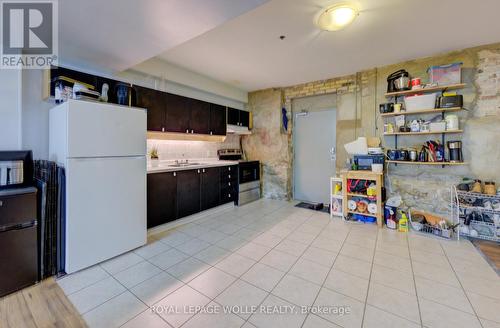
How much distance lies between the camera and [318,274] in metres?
1.98

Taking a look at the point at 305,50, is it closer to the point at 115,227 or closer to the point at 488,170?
the point at 488,170

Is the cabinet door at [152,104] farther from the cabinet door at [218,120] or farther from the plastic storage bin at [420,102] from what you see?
the plastic storage bin at [420,102]

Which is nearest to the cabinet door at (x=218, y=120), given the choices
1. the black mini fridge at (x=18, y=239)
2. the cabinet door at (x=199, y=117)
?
the cabinet door at (x=199, y=117)

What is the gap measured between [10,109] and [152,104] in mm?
1464

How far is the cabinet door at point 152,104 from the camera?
116 inches

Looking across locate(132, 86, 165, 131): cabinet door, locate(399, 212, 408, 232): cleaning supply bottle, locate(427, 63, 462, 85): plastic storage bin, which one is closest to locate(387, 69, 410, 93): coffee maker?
locate(427, 63, 462, 85): plastic storage bin

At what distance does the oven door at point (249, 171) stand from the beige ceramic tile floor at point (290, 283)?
1.73 m

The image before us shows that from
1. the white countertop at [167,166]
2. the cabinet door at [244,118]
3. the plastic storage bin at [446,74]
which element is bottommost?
the white countertop at [167,166]

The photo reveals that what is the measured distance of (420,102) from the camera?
304 centimetres

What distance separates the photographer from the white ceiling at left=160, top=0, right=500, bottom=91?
204 cm

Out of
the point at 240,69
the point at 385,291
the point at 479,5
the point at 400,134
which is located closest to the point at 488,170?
the point at 400,134

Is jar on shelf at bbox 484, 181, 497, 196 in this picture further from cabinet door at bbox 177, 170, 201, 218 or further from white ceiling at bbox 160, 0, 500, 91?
cabinet door at bbox 177, 170, 201, 218

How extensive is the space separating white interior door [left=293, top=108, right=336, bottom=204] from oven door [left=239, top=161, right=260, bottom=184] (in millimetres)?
895

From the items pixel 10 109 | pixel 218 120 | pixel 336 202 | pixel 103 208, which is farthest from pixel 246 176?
pixel 10 109
